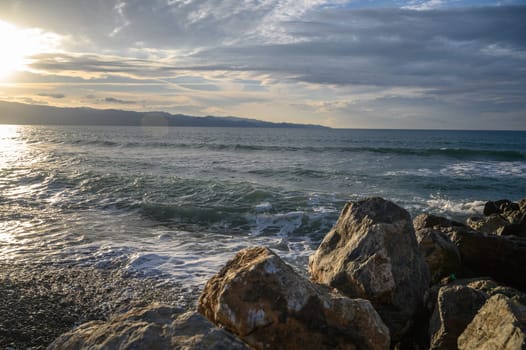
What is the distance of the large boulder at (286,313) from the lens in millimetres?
Answer: 3625

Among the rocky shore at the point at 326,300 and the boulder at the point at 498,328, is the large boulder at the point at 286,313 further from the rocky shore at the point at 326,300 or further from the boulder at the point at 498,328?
the boulder at the point at 498,328

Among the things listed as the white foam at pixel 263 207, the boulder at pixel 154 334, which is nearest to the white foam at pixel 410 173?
the white foam at pixel 263 207

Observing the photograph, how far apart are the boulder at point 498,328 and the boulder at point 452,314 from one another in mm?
419

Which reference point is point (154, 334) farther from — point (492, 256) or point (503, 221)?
point (503, 221)

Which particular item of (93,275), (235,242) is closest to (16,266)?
(93,275)

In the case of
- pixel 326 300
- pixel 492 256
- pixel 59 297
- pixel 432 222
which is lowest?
pixel 59 297

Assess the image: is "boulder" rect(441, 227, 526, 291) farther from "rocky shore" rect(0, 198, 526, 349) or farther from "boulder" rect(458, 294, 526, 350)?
"boulder" rect(458, 294, 526, 350)

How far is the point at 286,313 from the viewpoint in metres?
3.68

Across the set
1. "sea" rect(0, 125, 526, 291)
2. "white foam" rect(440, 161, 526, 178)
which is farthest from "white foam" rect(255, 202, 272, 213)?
"white foam" rect(440, 161, 526, 178)

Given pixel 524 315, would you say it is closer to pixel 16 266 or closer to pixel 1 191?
pixel 16 266

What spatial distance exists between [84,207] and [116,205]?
1.12 metres

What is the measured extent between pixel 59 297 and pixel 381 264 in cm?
533

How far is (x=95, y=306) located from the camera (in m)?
6.14

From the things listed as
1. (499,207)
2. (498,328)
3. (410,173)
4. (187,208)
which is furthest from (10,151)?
(498,328)
